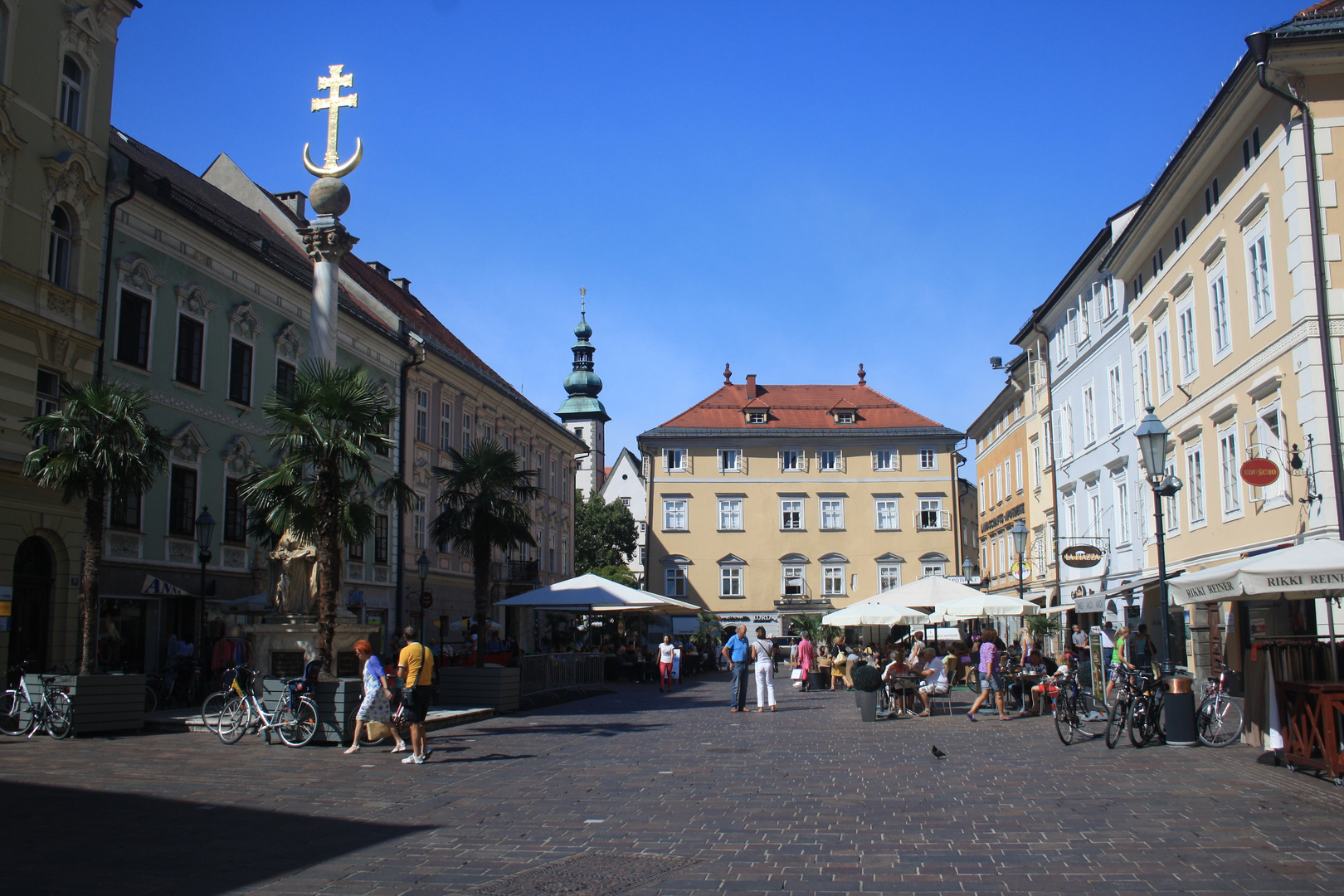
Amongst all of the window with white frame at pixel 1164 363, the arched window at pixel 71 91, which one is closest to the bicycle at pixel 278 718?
the arched window at pixel 71 91

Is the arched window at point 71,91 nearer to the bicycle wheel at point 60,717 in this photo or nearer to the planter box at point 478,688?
the bicycle wheel at point 60,717

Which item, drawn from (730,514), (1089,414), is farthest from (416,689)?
(730,514)

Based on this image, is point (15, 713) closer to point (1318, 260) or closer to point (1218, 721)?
point (1218, 721)

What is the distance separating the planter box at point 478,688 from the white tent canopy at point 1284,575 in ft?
40.8

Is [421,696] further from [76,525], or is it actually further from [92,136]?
[92,136]

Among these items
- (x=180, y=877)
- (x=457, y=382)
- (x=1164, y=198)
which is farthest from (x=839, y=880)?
(x=457, y=382)

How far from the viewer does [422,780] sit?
1204 centimetres

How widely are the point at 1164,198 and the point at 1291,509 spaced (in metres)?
8.68

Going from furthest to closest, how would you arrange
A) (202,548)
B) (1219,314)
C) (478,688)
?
(202,548) → (1219,314) → (478,688)

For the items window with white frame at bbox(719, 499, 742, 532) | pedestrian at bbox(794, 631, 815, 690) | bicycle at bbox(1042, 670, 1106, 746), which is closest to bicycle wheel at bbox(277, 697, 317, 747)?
bicycle at bbox(1042, 670, 1106, 746)

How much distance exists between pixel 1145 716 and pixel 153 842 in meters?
11.7

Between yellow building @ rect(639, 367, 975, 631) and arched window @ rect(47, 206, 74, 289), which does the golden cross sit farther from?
yellow building @ rect(639, 367, 975, 631)

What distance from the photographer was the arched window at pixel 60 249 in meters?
21.5

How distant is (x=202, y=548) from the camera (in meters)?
24.7
